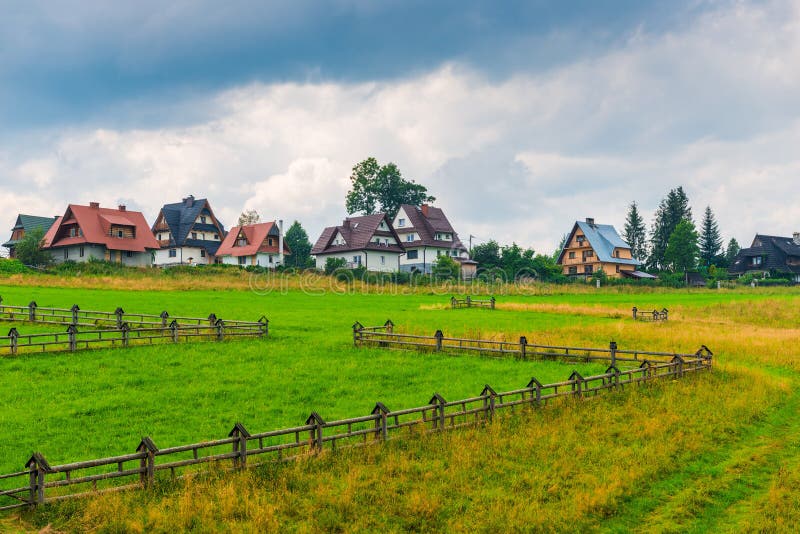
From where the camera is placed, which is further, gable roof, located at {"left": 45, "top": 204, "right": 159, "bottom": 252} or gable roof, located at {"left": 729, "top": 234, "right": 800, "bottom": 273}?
gable roof, located at {"left": 729, "top": 234, "right": 800, "bottom": 273}

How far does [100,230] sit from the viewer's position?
76.1 metres

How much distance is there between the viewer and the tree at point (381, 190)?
112 m

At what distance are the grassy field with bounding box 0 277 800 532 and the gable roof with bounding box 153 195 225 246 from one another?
189ft

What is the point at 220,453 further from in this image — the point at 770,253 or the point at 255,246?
the point at 770,253

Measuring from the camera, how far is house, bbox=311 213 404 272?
286ft

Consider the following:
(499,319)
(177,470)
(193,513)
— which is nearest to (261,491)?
(193,513)

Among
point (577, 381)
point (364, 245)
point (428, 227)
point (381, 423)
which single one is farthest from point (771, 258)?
point (381, 423)

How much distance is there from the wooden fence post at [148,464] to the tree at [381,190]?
98539 millimetres

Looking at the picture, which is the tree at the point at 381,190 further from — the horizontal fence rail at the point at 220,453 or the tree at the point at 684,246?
the horizontal fence rail at the point at 220,453

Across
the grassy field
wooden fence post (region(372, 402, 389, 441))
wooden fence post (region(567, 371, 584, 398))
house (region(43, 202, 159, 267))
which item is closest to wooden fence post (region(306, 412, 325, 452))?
the grassy field

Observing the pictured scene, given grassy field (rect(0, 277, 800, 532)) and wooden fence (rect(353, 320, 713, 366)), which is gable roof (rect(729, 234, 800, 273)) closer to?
grassy field (rect(0, 277, 800, 532))

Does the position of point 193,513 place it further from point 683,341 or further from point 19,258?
point 19,258

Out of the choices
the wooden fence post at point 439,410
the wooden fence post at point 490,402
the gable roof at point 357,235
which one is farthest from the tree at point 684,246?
the wooden fence post at point 439,410

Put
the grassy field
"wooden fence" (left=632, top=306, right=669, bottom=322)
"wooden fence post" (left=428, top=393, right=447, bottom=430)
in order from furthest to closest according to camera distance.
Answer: "wooden fence" (left=632, top=306, right=669, bottom=322) < "wooden fence post" (left=428, top=393, right=447, bottom=430) < the grassy field
